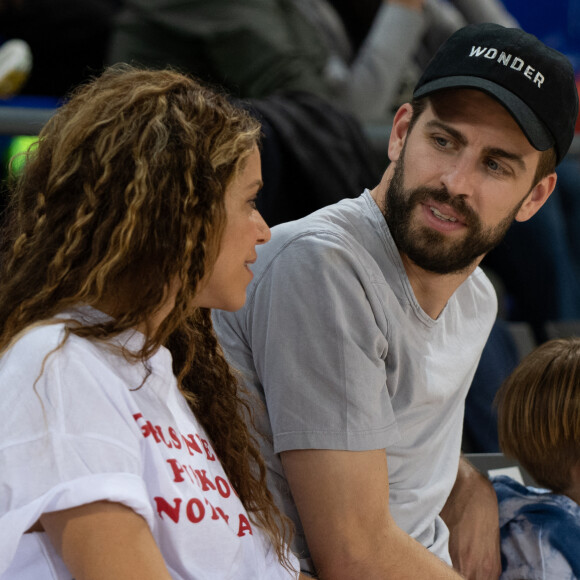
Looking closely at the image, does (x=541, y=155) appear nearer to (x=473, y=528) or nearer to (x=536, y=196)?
(x=536, y=196)

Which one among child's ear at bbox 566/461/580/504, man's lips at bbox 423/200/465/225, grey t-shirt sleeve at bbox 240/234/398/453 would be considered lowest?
child's ear at bbox 566/461/580/504

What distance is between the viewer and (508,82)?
140cm

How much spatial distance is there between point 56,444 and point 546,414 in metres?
0.99

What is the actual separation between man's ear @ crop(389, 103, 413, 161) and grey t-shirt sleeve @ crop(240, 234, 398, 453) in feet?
0.95

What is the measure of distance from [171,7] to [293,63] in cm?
39

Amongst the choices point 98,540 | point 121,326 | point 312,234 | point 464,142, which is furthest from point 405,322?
point 98,540

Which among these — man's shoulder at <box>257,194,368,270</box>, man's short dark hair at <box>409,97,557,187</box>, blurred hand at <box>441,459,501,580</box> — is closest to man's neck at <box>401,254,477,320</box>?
man's shoulder at <box>257,194,368,270</box>

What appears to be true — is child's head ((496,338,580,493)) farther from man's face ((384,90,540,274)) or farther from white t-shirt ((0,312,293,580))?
white t-shirt ((0,312,293,580))

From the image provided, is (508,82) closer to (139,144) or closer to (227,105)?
(227,105)

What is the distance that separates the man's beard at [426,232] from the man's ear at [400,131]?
0.17 feet

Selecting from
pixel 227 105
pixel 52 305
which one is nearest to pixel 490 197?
pixel 227 105

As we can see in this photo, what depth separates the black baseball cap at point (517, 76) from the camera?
1.40 metres

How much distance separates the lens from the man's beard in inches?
55.6

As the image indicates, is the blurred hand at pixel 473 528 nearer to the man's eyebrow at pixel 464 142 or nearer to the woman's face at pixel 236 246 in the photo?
the man's eyebrow at pixel 464 142
